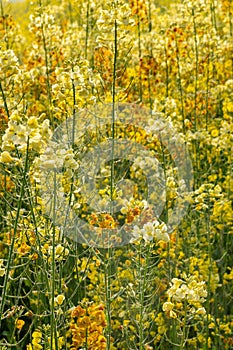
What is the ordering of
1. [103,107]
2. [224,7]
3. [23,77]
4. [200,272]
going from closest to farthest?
[23,77] < [200,272] < [103,107] < [224,7]

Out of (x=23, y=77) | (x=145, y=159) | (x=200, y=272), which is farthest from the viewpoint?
(x=145, y=159)

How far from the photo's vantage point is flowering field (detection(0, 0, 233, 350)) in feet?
8.60

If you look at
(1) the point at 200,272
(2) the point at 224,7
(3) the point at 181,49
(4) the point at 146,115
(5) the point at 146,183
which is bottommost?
(1) the point at 200,272

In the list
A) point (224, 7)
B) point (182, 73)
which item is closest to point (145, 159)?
point (182, 73)

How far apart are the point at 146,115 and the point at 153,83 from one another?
0.83 meters

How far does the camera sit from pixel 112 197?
Result: 3025mm

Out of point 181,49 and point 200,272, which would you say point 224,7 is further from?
point 200,272

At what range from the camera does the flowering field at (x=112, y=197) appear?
2621 millimetres

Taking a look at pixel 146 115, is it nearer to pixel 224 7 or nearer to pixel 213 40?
pixel 213 40

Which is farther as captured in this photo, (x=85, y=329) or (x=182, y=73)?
(x=182, y=73)

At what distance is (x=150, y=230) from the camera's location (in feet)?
8.54

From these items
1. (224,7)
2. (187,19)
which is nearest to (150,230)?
(187,19)

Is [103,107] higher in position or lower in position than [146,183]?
higher

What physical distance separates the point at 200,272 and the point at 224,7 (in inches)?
133
